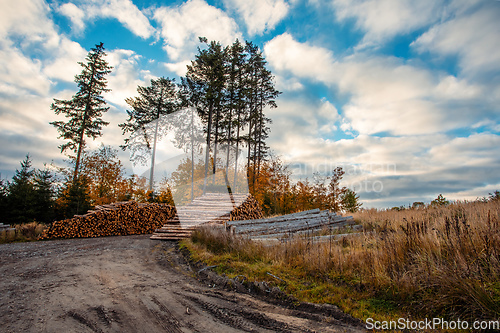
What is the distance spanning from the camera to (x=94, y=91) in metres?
23.1

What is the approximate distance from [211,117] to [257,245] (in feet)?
60.9

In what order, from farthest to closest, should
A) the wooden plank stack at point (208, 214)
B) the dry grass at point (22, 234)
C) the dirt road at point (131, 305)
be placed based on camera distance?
1. the wooden plank stack at point (208, 214)
2. the dry grass at point (22, 234)
3. the dirt road at point (131, 305)

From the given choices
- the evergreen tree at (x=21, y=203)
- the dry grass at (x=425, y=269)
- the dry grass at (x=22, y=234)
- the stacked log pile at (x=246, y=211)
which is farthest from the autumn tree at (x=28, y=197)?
the dry grass at (x=425, y=269)

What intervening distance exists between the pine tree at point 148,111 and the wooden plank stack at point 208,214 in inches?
520

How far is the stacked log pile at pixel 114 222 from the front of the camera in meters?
13.1

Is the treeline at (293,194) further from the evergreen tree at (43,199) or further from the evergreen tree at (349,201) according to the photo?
the evergreen tree at (43,199)

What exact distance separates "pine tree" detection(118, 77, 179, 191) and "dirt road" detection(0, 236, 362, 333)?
21.1m

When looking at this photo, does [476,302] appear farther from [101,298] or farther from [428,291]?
[101,298]

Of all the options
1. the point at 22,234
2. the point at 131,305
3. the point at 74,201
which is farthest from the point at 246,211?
the point at 74,201

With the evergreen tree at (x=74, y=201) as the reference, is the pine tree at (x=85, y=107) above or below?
above

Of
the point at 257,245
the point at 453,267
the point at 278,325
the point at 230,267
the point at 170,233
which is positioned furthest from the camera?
the point at 170,233

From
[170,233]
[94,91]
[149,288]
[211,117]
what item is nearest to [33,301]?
[149,288]

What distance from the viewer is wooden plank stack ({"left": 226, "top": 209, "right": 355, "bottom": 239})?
966 cm

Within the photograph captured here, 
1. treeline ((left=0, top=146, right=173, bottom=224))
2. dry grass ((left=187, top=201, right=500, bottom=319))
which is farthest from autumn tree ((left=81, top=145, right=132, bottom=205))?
dry grass ((left=187, top=201, right=500, bottom=319))
